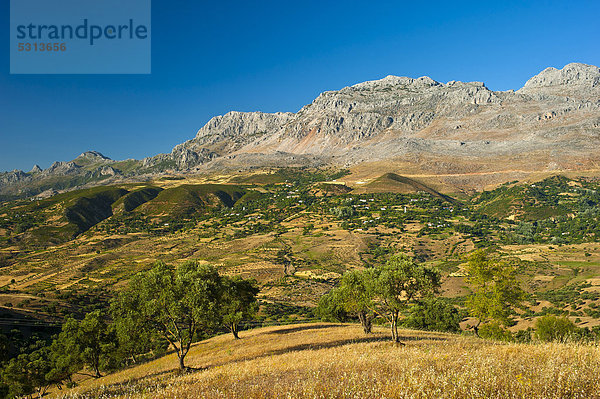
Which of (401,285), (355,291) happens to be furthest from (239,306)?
(401,285)

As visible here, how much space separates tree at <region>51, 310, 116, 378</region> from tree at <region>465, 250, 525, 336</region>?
199ft

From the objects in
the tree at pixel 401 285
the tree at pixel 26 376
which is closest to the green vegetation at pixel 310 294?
the tree at pixel 401 285

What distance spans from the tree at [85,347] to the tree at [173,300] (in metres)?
31.5

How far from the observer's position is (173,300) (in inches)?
1029

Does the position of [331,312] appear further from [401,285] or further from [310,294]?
[310,294]

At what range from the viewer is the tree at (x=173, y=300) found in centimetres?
2602

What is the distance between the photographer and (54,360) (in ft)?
170

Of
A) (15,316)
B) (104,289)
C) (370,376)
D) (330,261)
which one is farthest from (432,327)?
(104,289)

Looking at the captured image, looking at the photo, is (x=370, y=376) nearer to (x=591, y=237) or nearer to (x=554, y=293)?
(x=554, y=293)

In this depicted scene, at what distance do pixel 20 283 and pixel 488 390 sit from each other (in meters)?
215

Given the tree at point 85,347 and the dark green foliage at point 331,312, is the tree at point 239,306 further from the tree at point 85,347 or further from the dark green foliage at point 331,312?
the dark green foliage at point 331,312

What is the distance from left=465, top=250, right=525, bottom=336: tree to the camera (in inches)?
1594

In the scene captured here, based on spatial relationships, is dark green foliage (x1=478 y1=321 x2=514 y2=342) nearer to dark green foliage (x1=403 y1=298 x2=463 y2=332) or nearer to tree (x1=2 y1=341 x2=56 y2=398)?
dark green foliage (x1=403 y1=298 x2=463 y2=332)

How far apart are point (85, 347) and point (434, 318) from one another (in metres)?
72.0
